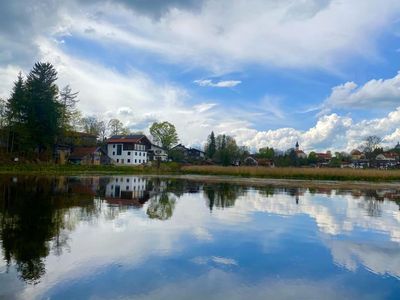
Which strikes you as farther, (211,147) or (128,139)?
(211,147)

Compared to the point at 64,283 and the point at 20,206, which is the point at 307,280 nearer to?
the point at 64,283

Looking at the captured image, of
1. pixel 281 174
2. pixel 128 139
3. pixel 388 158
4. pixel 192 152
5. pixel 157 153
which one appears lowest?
pixel 281 174

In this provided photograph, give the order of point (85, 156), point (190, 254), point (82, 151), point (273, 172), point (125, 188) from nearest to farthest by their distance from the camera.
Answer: point (190, 254) < point (125, 188) < point (273, 172) < point (85, 156) < point (82, 151)

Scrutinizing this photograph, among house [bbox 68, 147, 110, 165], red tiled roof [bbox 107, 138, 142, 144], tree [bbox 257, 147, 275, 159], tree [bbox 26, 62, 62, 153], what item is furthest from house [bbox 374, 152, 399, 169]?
tree [bbox 26, 62, 62, 153]

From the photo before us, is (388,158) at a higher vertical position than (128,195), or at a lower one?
higher

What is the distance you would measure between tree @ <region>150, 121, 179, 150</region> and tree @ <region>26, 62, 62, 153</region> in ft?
209

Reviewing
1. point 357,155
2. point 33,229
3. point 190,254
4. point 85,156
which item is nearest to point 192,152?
point 85,156

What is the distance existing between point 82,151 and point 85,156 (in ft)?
7.30

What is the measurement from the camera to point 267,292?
313 inches

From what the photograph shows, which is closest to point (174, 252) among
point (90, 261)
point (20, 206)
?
point (90, 261)

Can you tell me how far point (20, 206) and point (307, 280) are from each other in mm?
13720

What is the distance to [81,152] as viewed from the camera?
82.1 meters

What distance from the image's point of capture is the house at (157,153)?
113 m

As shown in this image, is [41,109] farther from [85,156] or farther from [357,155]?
[357,155]
